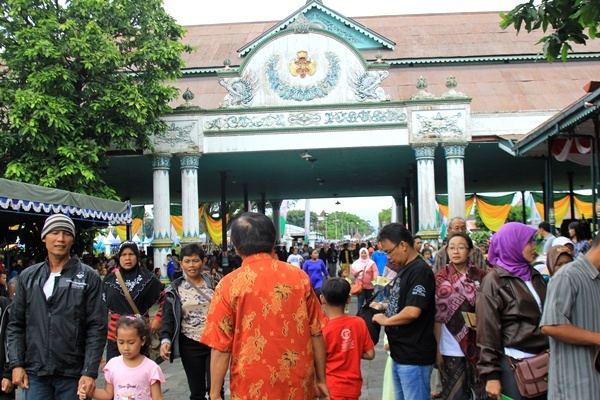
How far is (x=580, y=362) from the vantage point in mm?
3555

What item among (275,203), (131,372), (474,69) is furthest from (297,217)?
(131,372)

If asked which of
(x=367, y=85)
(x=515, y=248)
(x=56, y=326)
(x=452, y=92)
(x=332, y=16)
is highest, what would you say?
(x=332, y=16)

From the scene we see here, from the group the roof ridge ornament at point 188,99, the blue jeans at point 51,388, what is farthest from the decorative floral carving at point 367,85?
the blue jeans at point 51,388

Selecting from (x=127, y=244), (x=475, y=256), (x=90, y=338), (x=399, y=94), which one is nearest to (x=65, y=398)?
(x=90, y=338)

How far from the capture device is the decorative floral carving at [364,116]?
17.8 metres

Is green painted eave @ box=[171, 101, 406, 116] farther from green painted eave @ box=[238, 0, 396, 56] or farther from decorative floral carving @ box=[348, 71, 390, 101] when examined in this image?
green painted eave @ box=[238, 0, 396, 56]

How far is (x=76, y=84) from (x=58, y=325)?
12.7 metres

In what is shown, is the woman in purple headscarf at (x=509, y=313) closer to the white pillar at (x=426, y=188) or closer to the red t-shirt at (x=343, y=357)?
the red t-shirt at (x=343, y=357)

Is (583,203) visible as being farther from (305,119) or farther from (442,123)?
(305,119)

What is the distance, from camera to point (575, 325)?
3576 mm

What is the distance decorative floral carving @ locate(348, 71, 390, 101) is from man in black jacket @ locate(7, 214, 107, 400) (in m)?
13.8

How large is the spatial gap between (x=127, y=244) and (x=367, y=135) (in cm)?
1230

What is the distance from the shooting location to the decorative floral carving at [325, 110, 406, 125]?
17.8 meters

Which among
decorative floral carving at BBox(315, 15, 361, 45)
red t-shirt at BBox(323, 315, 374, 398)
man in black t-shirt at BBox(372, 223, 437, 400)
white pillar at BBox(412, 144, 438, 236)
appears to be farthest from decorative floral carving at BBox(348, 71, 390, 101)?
red t-shirt at BBox(323, 315, 374, 398)
